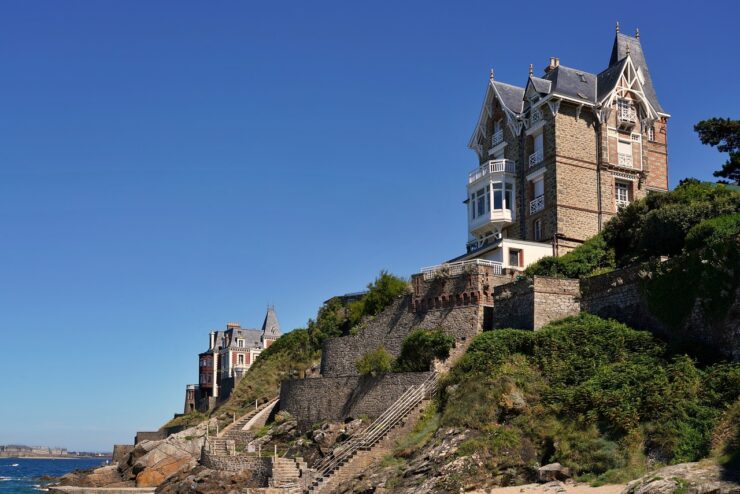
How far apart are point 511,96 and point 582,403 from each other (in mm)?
27294

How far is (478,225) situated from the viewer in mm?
49000

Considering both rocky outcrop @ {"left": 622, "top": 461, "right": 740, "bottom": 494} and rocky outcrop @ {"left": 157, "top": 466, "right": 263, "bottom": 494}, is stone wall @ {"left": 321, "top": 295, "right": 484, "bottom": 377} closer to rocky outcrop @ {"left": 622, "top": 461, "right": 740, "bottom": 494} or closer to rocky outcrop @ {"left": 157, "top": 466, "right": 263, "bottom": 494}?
rocky outcrop @ {"left": 157, "top": 466, "right": 263, "bottom": 494}

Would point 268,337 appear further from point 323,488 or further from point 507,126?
point 323,488

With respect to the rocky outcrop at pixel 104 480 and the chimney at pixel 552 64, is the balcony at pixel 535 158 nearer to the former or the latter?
the chimney at pixel 552 64

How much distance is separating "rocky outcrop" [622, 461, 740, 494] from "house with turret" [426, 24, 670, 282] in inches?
871

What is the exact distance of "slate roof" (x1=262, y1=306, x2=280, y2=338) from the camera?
316 feet

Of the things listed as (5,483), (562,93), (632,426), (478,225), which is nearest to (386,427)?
→ (632,426)

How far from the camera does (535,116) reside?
4847 cm

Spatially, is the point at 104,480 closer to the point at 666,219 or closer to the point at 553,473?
the point at 553,473

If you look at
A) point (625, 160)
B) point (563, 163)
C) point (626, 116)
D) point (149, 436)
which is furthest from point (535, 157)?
point (149, 436)

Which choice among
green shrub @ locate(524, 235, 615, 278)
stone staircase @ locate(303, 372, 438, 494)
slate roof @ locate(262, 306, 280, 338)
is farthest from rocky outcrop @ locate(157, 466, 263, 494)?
slate roof @ locate(262, 306, 280, 338)

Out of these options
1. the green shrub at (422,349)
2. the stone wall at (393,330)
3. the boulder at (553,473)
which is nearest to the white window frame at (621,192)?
Answer: the stone wall at (393,330)

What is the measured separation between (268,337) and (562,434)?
230 ft

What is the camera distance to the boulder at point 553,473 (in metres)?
25.5
